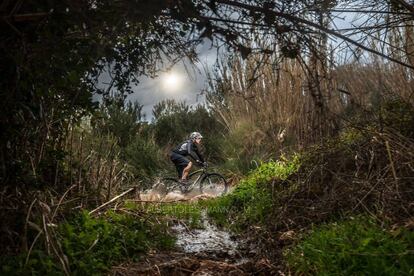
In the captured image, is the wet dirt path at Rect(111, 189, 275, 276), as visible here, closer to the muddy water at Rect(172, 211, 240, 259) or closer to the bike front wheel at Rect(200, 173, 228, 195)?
the muddy water at Rect(172, 211, 240, 259)

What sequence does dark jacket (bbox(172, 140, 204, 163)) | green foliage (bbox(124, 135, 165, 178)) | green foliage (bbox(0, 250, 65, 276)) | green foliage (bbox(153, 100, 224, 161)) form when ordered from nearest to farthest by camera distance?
green foliage (bbox(0, 250, 65, 276)) < dark jacket (bbox(172, 140, 204, 163)) < green foliage (bbox(124, 135, 165, 178)) < green foliage (bbox(153, 100, 224, 161))

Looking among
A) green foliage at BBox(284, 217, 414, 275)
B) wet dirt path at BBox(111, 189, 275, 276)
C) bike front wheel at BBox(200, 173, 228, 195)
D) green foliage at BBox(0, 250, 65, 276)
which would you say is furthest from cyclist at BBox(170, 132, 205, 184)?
green foliage at BBox(0, 250, 65, 276)

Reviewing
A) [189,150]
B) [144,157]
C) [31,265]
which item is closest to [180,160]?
[189,150]

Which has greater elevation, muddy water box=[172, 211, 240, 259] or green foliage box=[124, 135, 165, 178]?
green foliage box=[124, 135, 165, 178]

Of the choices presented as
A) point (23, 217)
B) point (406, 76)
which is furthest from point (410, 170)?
point (406, 76)

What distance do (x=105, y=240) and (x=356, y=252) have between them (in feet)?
7.55

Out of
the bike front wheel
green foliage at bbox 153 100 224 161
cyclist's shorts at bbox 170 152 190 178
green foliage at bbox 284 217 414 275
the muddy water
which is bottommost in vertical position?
the muddy water

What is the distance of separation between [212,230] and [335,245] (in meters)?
3.29

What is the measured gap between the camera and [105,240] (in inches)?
164

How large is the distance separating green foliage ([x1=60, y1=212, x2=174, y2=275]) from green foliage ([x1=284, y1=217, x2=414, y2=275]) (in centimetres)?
157

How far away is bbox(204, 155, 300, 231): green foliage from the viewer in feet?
21.2

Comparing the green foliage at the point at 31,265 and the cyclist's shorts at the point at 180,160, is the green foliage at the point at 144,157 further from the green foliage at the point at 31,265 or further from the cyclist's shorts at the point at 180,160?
the green foliage at the point at 31,265

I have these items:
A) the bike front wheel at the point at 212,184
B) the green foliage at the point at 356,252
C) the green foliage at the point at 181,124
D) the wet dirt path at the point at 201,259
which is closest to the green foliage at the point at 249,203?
the wet dirt path at the point at 201,259

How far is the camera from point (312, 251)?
3.62m
